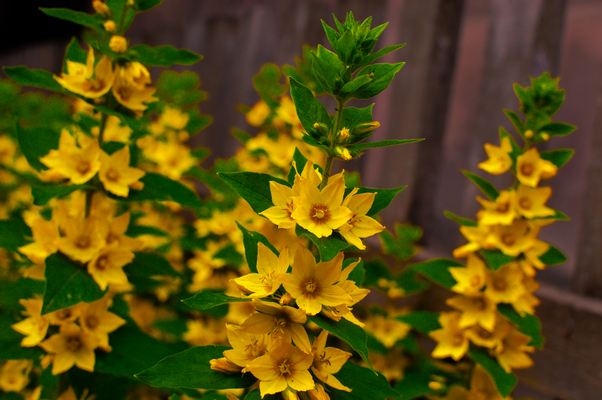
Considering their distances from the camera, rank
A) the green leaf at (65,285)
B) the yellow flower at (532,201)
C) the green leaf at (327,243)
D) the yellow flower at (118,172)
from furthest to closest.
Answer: the yellow flower at (532,201)
the yellow flower at (118,172)
the green leaf at (65,285)
the green leaf at (327,243)

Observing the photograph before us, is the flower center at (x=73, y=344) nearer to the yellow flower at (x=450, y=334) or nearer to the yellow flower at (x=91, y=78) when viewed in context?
the yellow flower at (x=91, y=78)

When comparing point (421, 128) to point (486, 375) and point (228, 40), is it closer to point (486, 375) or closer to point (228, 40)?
point (486, 375)

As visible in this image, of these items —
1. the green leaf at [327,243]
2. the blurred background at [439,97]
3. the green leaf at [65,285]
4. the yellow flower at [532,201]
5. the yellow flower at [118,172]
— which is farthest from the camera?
the blurred background at [439,97]

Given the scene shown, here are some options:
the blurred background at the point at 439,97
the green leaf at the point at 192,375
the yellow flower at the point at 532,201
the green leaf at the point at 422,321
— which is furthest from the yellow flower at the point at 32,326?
the blurred background at the point at 439,97

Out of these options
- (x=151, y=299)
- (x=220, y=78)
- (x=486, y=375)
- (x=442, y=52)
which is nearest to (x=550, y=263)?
(x=486, y=375)

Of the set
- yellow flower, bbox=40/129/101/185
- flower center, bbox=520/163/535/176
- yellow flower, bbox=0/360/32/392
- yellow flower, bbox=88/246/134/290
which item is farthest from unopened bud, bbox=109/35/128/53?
flower center, bbox=520/163/535/176

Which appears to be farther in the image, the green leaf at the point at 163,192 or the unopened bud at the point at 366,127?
the green leaf at the point at 163,192

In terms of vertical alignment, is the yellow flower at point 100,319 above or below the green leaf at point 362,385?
below
